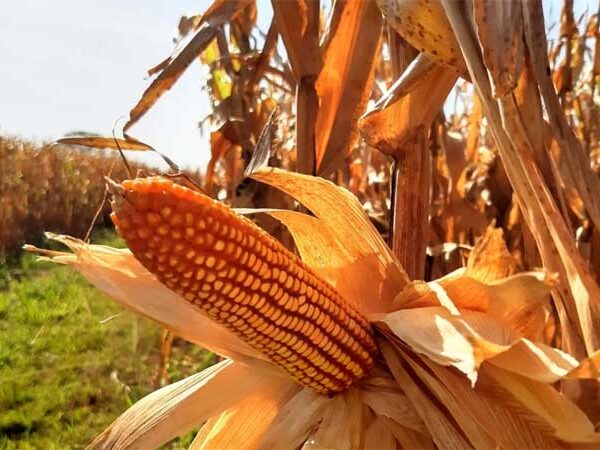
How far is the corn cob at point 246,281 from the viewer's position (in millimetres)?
599

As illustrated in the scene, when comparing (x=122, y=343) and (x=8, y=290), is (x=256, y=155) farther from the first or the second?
(x=8, y=290)

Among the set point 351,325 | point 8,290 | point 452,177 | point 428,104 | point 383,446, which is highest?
point 428,104

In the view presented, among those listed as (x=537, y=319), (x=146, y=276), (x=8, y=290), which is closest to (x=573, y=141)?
(x=537, y=319)

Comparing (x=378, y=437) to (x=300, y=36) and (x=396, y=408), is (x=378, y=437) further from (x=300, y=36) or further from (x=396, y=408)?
(x=300, y=36)

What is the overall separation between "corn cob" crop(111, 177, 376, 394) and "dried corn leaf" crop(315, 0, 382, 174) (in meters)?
0.45

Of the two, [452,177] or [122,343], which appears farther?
[122,343]

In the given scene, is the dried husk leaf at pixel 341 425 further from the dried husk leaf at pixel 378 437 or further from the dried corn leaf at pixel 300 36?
the dried corn leaf at pixel 300 36

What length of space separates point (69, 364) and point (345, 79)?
2137 mm

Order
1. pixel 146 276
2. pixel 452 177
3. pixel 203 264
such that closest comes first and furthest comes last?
1. pixel 203 264
2. pixel 146 276
3. pixel 452 177

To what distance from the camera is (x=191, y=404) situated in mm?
870

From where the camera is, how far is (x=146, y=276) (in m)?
0.86

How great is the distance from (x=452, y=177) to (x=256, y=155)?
901mm

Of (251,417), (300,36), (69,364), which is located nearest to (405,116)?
(300,36)

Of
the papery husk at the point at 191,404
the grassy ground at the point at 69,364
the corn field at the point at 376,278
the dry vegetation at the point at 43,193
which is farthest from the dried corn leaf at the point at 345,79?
the dry vegetation at the point at 43,193
